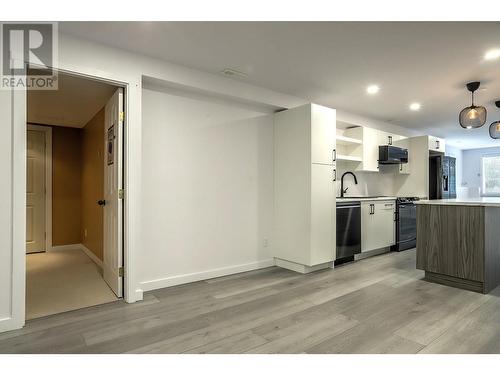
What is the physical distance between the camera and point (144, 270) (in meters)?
3.11

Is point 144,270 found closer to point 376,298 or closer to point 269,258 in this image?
point 269,258

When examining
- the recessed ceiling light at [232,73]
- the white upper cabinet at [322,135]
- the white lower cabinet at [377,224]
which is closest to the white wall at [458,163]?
the white lower cabinet at [377,224]

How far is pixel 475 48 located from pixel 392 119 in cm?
299

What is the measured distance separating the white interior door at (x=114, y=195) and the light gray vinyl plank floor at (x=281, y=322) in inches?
16.2

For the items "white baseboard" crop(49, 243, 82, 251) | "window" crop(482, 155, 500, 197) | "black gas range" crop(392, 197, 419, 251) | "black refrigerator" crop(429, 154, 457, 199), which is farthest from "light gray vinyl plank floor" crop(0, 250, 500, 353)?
"window" crop(482, 155, 500, 197)

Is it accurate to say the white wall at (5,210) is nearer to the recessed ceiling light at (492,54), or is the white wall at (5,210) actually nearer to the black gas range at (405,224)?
the recessed ceiling light at (492,54)

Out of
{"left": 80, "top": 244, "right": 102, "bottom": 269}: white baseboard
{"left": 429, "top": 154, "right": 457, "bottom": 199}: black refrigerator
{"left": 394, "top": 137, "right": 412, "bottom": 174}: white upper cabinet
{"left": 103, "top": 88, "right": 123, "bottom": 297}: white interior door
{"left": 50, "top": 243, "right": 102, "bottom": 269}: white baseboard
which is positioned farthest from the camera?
{"left": 429, "top": 154, "right": 457, "bottom": 199}: black refrigerator

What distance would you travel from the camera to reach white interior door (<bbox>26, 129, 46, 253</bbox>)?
4953 millimetres

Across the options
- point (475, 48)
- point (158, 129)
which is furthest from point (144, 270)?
point (475, 48)

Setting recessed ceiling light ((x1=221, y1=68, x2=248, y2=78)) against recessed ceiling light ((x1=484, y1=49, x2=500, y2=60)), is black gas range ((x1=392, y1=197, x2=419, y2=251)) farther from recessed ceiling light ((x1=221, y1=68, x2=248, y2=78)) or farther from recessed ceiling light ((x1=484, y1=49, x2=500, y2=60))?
recessed ceiling light ((x1=221, y1=68, x2=248, y2=78))

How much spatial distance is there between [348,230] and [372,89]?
1988mm

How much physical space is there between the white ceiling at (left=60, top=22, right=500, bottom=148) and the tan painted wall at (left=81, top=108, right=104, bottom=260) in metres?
2.05

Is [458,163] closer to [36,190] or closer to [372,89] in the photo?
[372,89]

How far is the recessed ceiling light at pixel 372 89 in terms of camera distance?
149 inches
